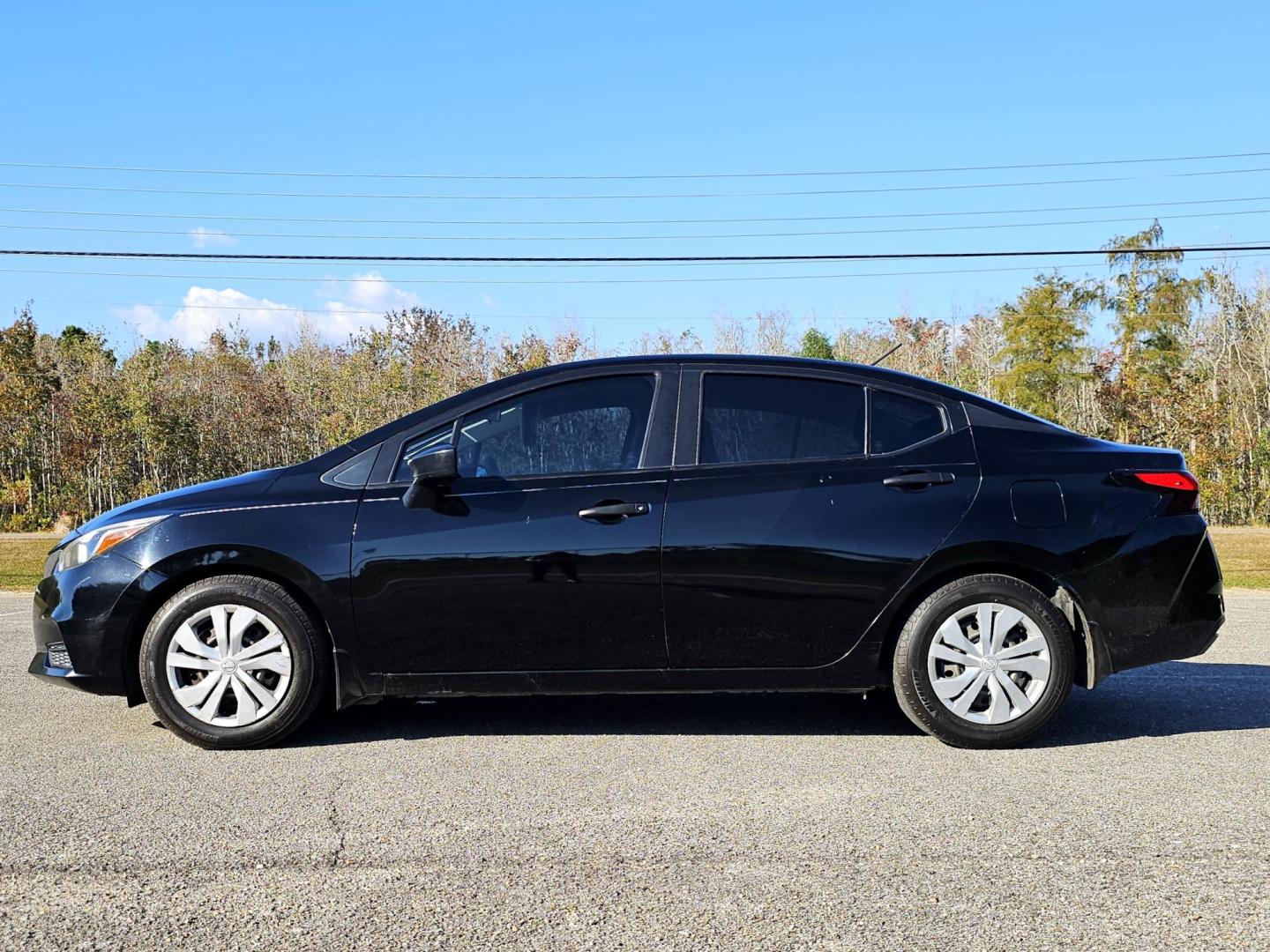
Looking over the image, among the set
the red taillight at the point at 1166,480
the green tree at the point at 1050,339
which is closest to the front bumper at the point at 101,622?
the red taillight at the point at 1166,480

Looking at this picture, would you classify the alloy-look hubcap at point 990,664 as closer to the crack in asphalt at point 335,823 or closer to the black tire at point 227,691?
the crack in asphalt at point 335,823

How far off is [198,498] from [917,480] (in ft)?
10.0

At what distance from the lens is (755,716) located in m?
5.66

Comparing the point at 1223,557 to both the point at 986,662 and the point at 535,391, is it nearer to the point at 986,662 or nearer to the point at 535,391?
the point at 986,662

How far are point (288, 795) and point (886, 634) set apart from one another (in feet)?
8.03

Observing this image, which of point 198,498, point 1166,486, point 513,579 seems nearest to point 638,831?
point 513,579

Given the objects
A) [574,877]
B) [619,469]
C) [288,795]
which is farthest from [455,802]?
[619,469]

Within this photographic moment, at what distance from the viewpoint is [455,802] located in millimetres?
4160

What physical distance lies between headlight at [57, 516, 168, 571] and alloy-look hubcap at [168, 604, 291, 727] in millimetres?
451

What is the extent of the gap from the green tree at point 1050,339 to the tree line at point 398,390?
6 centimetres

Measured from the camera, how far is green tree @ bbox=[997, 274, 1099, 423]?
44.2 metres

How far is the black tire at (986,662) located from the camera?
4.93 metres

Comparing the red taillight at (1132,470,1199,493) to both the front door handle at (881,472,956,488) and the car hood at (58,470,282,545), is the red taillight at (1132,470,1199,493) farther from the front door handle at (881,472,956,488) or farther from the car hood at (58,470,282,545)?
the car hood at (58,470,282,545)

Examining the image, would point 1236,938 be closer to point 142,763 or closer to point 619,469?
point 619,469
